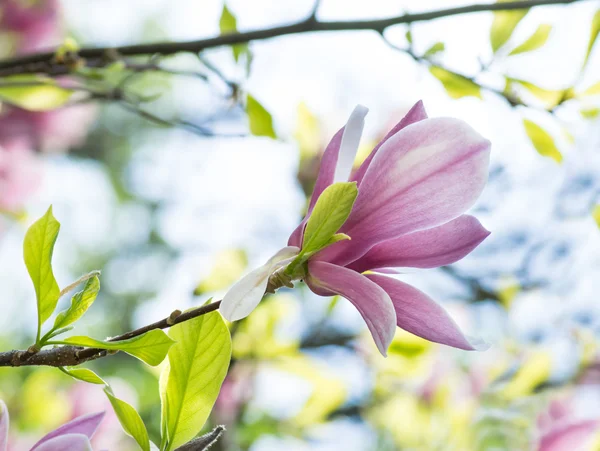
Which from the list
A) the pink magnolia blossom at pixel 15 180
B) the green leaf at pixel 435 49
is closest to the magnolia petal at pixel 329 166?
the green leaf at pixel 435 49

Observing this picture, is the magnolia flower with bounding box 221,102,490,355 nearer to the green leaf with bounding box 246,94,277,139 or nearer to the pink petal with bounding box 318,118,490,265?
the pink petal with bounding box 318,118,490,265

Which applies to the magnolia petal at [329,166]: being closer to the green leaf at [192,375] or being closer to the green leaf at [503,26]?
the green leaf at [192,375]

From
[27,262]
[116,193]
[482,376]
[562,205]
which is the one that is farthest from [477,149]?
[116,193]

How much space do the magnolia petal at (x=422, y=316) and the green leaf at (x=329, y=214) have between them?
3 centimetres

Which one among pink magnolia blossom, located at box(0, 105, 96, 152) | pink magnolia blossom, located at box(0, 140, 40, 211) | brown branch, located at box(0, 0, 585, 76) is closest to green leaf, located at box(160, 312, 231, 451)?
brown branch, located at box(0, 0, 585, 76)

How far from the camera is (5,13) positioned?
1.23 meters

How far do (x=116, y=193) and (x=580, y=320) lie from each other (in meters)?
1.93

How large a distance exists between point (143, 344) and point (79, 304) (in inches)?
1.6

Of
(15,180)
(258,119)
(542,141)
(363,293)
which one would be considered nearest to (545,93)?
(542,141)

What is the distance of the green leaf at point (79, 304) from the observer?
9.9 inches

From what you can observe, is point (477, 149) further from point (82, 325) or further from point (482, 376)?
point (82, 325)

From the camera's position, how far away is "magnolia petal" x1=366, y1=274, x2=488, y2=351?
9.5 inches

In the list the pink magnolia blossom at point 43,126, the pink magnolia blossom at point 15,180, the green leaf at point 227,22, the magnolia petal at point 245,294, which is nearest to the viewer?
the magnolia petal at point 245,294

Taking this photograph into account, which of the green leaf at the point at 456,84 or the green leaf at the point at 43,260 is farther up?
the green leaf at the point at 456,84
